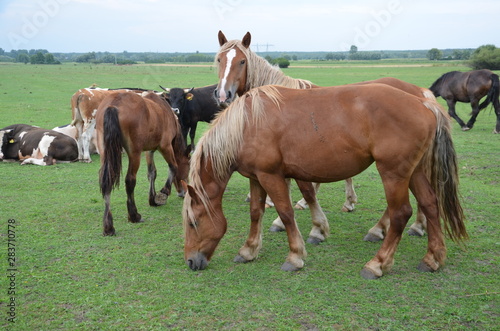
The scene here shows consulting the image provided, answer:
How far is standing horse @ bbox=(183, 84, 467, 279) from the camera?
4133mm

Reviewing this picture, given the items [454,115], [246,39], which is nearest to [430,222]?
[246,39]

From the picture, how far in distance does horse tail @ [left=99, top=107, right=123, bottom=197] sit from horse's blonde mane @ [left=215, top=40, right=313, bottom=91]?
1.67 meters

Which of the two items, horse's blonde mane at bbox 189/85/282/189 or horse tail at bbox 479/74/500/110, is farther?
horse tail at bbox 479/74/500/110

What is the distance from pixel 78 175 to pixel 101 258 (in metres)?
4.54

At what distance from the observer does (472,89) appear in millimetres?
14758

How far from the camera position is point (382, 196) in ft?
24.1

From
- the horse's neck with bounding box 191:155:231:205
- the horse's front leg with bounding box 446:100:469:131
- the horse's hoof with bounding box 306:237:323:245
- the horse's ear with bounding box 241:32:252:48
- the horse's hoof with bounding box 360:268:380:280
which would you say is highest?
the horse's ear with bounding box 241:32:252:48

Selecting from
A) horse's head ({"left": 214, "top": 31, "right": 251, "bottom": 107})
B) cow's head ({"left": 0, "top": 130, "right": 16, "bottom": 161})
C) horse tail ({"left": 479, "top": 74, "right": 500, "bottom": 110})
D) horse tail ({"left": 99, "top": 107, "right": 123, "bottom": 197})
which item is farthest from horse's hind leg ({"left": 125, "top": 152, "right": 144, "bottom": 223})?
horse tail ({"left": 479, "top": 74, "right": 500, "bottom": 110})

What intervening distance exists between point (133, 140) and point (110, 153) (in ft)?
1.80

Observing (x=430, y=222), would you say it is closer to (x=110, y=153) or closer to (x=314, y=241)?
(x=314, y=241)

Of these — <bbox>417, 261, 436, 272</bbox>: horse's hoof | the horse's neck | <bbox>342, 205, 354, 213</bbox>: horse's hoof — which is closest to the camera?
<bbox>417, 261, 436, 272</bbox>: horse's hoof

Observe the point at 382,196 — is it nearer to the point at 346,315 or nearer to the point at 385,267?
the point at 385,267

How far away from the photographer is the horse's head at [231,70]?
19.2ft

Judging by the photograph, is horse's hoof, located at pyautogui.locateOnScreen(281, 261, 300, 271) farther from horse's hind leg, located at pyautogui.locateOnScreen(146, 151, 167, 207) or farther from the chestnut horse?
horse's hind leg, located at pyautogui.locateOnScreen(146, 151, 167, 207)
